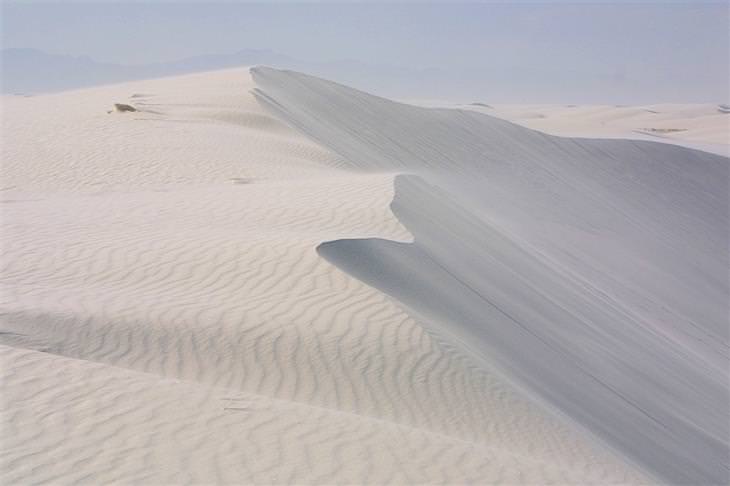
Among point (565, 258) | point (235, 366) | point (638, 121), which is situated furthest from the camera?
point (638, 121)

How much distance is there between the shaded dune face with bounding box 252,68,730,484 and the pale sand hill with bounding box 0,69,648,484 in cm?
57

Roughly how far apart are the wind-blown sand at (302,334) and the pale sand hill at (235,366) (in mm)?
19

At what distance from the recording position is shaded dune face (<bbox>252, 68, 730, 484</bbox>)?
757cm

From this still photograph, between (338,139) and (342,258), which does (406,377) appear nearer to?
(342,258)

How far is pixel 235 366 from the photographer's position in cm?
602

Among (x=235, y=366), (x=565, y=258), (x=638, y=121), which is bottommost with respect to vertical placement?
(x=638, y=121)

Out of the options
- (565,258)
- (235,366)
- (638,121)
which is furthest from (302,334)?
(638,121)

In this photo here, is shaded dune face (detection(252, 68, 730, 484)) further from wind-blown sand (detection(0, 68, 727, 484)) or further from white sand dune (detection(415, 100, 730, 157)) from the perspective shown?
white sand dune (detection(415, 100, 730, 157))

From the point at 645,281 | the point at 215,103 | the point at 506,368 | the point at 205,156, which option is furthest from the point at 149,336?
the point at 215,103

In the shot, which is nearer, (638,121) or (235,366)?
(235,366)

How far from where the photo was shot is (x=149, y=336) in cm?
626

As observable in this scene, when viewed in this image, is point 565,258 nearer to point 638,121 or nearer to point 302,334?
point 302,334

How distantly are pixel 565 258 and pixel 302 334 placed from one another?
8932mm

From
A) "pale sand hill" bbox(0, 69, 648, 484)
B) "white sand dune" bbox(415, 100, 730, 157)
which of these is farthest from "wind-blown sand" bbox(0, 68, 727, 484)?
"white sand dune" bbox(415, 100, 730, 157)
